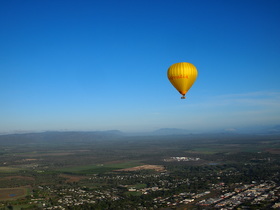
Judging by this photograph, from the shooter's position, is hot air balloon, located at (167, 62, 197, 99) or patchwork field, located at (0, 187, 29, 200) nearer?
hot air balloon, located at (167, 62, 197, 99)

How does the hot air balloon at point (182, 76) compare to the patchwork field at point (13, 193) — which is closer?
the hot air balloon at point (182, 76)

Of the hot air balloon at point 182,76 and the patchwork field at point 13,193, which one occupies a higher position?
the hot air balloon at point 182,76

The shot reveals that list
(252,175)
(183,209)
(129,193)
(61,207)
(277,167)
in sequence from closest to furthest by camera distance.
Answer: (183,209)
(61,207)
(129,193)
(252,175)
(277,167)

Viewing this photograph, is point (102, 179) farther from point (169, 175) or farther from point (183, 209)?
point (183, 209)

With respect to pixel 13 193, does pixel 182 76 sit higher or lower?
higher

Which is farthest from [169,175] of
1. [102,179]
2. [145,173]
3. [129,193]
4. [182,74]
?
[182,74]

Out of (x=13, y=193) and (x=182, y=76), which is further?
(x=13, y=193)

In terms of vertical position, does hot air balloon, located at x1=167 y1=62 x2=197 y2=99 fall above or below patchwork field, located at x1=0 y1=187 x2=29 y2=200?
above

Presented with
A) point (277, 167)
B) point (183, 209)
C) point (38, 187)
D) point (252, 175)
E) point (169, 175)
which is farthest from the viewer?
point (277, 167)
